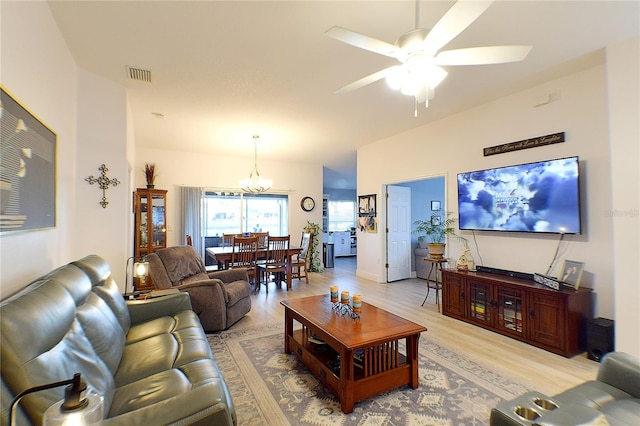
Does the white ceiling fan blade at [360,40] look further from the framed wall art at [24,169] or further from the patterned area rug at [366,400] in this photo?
the patterned area rug at [366,400]

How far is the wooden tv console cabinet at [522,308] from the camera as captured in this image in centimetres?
272

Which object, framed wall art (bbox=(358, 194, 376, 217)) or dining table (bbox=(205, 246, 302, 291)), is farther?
framed wall art (bbox=(358, 194, 376, 217))

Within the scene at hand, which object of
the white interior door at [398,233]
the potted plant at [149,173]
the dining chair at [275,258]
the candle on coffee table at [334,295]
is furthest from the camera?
the white interior door at [398,233]

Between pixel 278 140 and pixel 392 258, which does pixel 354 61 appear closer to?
pixel 278 140

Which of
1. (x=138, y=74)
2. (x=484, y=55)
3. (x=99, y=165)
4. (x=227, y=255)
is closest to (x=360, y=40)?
(x=484, y=55)

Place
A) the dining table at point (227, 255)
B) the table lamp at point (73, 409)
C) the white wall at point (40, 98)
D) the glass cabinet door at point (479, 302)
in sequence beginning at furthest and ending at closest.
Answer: the dining table at point (227, 255) → the glass cabinet door at point (479, 302) → the white wall at point (40, 98) → the table lamp at point (73, 409)

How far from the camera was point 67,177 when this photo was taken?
2646 mm

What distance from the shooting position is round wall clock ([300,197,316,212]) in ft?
24.8

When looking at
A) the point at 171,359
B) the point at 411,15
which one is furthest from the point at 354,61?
the point at 171,359

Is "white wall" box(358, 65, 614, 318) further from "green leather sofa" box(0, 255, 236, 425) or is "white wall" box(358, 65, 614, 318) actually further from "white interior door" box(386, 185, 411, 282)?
"green leather sofa" box(0, 255, 236, 425)

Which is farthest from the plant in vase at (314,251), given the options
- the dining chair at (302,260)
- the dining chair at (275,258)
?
the dining chair at (275,258)

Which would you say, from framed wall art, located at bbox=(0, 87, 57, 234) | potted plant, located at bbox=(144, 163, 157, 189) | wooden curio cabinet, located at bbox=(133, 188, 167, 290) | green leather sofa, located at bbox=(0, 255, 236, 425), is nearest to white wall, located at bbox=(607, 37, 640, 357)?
green leather sofa, located at bbox=(0, 255, 236, 425)

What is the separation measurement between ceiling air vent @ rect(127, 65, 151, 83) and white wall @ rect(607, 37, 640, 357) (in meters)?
4.36

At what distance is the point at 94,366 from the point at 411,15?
9.52 ft
